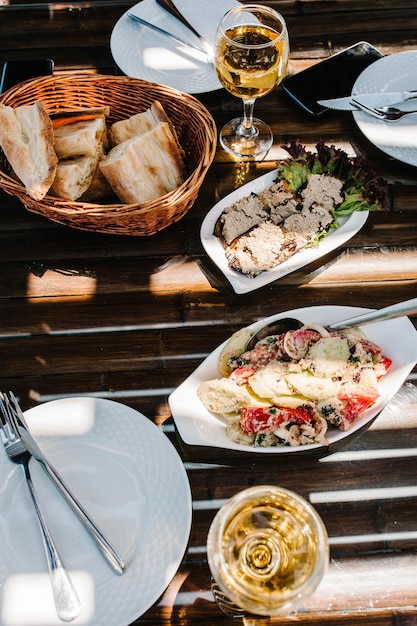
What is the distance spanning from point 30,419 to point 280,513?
17.5 inches

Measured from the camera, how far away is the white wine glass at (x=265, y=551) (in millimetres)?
842

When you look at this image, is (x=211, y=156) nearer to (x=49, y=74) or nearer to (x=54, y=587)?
(x=49, y=74)

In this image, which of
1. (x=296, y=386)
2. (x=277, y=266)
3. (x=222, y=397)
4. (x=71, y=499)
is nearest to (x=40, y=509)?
(x=71, y=499)

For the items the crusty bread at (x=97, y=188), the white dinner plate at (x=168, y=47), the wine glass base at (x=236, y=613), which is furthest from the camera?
the white dinner plate at (x=168, y=47)

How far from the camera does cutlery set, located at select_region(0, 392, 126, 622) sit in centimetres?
91

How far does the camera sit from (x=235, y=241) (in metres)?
1.26

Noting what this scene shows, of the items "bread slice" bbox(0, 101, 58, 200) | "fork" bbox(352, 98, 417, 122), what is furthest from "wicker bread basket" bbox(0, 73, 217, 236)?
"fork" bbox(352, 98, 417, 122)

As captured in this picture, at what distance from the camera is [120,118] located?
1.48m

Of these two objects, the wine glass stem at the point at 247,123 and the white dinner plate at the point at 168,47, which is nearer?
the wine glass stem at the point at 247,123

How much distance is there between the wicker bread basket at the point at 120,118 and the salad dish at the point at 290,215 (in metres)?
0.10

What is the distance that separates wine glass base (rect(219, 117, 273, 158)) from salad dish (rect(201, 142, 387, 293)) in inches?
4.8

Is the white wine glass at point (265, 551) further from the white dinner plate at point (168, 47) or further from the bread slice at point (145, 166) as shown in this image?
the white dinner plate at point (168, 47)

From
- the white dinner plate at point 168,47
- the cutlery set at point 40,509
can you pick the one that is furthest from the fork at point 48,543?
the white dinner plate at point 168,47

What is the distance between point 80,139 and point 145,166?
0.49 ft
